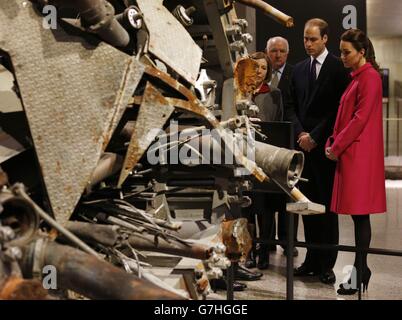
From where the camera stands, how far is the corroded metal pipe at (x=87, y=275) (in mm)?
1920

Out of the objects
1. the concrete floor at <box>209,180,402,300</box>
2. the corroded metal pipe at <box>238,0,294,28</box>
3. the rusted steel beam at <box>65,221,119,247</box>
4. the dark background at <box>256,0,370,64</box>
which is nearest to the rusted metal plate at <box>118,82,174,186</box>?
the rusted steel beam at <box>65,221,119,247</box>

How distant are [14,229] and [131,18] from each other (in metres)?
0.97

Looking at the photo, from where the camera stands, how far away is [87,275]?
1.99 m

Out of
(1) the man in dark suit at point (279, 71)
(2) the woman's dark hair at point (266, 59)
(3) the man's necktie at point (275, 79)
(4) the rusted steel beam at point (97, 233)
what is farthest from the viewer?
(3) the man's necktie at point (275, 79)

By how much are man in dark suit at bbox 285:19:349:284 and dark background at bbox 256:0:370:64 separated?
1.14 m

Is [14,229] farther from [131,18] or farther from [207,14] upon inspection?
[207,14]

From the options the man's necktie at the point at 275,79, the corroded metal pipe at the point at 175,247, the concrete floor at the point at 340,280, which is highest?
the man's necktie at the point at 275,79

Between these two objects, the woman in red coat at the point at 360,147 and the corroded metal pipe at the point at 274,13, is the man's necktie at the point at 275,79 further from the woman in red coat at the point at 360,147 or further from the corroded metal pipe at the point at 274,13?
the corroded metal pipe at the point at 274,13

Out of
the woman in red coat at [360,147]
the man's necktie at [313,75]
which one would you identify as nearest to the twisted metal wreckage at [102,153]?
the woman in red coat at [360,147]

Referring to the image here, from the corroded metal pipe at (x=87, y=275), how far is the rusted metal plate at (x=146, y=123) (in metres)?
0.47

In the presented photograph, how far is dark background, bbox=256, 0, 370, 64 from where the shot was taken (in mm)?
5707

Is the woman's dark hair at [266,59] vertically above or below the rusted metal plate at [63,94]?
above

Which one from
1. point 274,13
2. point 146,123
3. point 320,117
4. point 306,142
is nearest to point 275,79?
point 320,117

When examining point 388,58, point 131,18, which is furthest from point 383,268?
point 388,58
